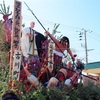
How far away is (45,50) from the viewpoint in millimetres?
6488

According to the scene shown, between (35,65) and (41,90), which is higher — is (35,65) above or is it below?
above

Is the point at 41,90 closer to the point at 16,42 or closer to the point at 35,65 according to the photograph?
the point at 35,65

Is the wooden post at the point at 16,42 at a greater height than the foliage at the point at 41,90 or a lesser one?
greater

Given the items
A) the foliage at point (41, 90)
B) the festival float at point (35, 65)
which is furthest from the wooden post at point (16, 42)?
the foliage at point (41, 90)

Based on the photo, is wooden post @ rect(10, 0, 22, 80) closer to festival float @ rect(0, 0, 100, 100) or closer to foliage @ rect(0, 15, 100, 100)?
festival float @ rect(0, 0, 100, 100)

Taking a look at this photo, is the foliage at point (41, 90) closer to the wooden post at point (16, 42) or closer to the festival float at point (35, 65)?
the festival float at point (35, 65)

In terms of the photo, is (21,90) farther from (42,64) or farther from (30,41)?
(30,41)

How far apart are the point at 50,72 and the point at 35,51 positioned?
676mm

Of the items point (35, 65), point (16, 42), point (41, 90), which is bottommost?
point (41, 90)

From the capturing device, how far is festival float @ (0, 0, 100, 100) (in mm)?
5213

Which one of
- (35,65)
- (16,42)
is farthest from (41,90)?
(16,42)

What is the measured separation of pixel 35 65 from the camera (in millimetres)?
6121

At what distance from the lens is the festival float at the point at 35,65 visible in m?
5.21

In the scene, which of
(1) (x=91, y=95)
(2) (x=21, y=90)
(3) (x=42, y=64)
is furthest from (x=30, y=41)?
(1) (x=91, y=95)
